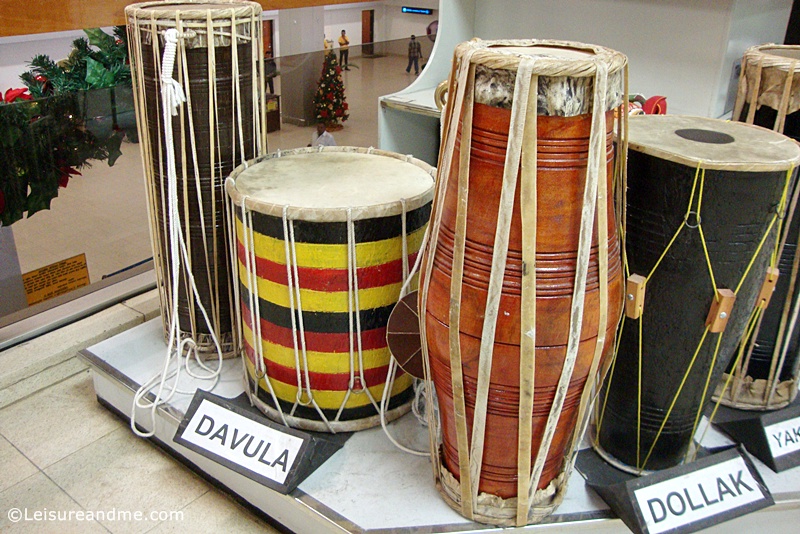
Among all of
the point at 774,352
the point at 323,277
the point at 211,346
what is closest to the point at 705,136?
the point at 774,352

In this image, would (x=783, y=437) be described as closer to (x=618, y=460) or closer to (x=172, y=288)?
(x=618, y=460)

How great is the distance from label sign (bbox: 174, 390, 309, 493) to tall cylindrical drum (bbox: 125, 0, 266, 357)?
0.32 m

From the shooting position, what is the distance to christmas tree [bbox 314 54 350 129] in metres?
3.83

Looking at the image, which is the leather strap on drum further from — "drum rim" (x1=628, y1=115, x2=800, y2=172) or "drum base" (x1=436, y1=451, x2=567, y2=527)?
"drum rim" (x1=628, y1=115, x2=800, y2=172)

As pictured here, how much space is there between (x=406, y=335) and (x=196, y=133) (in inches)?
30.8

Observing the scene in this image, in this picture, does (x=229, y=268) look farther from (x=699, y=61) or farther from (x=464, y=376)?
(x=699, y=61)

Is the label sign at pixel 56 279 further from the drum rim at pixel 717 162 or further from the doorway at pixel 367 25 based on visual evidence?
the doorway at pixel 367 25

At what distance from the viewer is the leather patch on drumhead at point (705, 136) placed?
55.7 inches

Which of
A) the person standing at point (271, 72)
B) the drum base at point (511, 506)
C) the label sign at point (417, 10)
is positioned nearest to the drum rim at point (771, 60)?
the drum base at point (511, 506)

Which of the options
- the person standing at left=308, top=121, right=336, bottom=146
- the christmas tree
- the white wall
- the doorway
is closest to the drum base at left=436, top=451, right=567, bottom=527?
the white wall

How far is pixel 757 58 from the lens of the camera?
5.21ft

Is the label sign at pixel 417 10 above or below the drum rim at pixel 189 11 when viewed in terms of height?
below

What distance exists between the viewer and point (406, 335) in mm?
1595

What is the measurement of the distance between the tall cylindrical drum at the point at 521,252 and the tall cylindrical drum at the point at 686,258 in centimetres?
12
